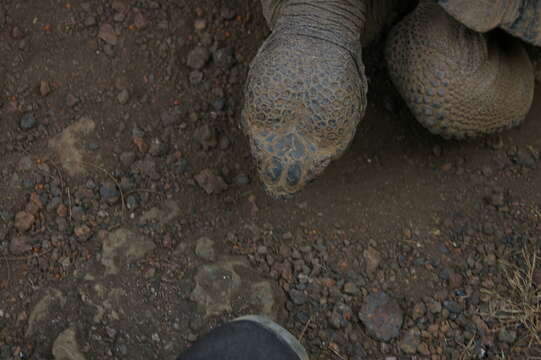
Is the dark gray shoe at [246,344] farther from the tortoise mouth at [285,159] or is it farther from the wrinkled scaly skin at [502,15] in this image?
the wrinkled scaly skin at [502,15]

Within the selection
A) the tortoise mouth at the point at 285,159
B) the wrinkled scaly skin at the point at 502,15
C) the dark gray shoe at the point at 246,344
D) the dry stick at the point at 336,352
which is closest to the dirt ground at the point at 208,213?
the dry stick at the point at 336,352

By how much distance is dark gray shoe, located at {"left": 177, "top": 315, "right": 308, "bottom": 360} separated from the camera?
86.4 inches

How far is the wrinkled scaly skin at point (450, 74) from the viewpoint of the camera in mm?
2699

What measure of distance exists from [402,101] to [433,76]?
1.38ft

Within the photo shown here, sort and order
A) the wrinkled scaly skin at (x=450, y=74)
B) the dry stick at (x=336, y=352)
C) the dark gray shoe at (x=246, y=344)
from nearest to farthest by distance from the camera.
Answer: the dark gray shoe at (x=246, y=344) < the dry stick at (x=336, y=352) < the wrinkled scaly skin at (x=450, y=74)

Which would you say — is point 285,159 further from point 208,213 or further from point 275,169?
Result: point 208,213

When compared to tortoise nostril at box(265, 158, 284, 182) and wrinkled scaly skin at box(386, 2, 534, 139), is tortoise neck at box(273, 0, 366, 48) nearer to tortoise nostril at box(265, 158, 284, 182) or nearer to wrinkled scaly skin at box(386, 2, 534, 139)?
wrinkled scaly skin at box(386, 2, 534, 139)

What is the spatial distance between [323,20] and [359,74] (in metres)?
0.23

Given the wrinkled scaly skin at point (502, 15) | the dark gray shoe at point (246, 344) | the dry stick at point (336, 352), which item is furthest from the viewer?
the dry stick at point (336, 352)

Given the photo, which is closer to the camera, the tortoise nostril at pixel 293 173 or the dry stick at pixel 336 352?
the tortoise nostril at pixel 293 173

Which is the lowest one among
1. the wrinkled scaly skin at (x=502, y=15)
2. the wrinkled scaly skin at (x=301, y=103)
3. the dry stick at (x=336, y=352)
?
the dry stick at (x=336, y=352)

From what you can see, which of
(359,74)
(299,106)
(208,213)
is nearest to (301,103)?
(299,106)

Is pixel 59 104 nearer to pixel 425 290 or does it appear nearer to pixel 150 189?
pixel 150 189

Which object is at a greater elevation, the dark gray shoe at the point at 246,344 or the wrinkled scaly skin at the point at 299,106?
the wrinkled scaly skin at the point at 299,106
